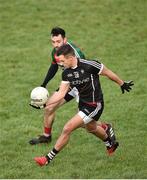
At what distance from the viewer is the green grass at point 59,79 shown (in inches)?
403

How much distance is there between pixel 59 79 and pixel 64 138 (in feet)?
21.3

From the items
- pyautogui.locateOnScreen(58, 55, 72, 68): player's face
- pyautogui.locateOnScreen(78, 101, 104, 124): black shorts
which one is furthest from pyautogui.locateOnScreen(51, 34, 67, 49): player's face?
pyautogui.locateOnScreen(78, 101, 104, 124): black shorts

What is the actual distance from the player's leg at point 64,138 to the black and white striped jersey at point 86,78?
458mm

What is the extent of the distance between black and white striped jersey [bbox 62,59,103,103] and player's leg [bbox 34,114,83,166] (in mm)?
458

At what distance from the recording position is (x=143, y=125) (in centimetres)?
1257

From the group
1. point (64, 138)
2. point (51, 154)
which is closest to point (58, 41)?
point (64, 138)

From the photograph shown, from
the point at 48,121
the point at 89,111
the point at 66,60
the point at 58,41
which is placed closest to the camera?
the point at 66,60

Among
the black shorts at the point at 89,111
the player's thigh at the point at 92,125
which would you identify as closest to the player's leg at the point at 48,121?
the player's thigh at the point at 92,125

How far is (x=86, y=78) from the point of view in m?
9.97

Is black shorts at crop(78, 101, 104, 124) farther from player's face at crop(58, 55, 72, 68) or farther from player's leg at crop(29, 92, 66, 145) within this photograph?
player's leg at crop(29, 92, 66, 145)

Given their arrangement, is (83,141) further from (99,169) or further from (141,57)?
(141,57)

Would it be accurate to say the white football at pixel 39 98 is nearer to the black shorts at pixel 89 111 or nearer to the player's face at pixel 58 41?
the black shorts at pixel 89 111

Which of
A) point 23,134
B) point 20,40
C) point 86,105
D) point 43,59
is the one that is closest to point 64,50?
point 86,105

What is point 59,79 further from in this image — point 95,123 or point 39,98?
point 95,123
